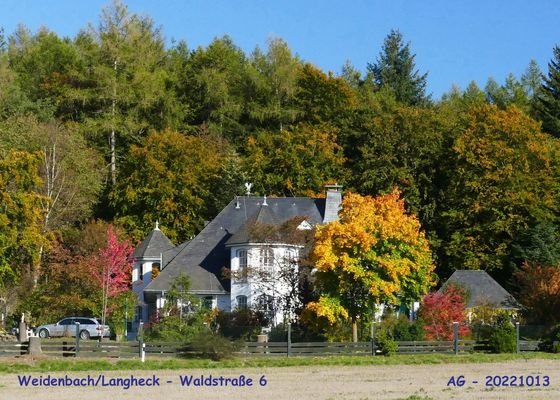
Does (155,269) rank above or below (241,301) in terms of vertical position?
above

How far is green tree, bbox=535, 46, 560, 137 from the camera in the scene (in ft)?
283

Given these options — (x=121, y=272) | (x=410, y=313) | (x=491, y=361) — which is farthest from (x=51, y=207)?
(x=491, y=361)

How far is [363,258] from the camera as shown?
5031 cm

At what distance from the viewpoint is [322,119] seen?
3492 inches

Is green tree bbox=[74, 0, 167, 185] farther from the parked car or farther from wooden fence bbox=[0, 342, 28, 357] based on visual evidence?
wooden fence bbox=[0, 342, 28, 357]

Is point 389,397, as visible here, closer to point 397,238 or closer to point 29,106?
point 397,238

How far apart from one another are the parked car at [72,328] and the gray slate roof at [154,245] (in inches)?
333

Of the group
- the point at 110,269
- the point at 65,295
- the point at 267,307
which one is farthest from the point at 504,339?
the point at 65,295

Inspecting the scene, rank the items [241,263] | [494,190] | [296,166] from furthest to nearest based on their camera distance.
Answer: [296,166] < [494,190] < [241,263]

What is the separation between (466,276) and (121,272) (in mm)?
20467

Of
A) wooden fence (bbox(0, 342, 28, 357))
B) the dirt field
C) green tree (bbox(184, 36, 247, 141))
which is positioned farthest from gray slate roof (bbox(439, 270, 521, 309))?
green tree (bbox(184, 36, 247, 141))

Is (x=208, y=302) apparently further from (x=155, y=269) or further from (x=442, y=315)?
(x=442, y=315)

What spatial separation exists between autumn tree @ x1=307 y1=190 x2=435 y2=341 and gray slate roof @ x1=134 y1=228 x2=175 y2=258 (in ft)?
64.6

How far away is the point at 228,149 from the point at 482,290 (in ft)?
94.2
